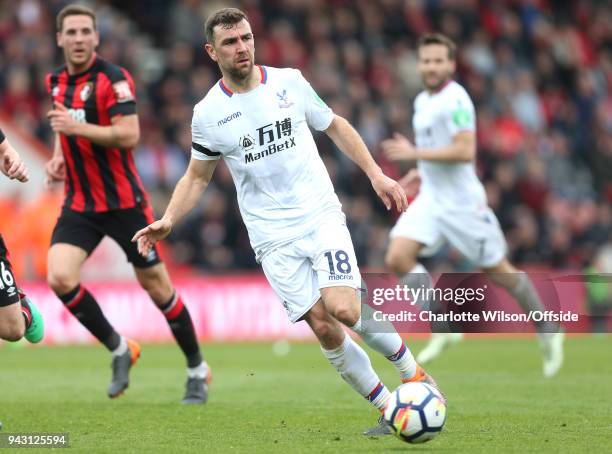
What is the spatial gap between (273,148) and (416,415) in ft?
6.15

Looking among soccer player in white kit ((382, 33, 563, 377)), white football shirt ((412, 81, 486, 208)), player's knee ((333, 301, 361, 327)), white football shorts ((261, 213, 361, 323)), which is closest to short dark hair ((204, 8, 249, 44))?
white football shorts ((261, 213, 361, 323))

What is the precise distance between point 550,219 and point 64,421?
42.8 feet

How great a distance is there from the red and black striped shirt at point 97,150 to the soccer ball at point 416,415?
3347 millimetres

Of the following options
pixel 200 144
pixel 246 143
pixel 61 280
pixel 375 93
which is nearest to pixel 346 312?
pixel 246 143

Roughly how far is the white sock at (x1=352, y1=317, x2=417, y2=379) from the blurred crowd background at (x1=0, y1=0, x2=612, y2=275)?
10377mm

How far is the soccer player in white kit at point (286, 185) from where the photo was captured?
712 centimetres

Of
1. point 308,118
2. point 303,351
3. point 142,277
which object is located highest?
point 308,118

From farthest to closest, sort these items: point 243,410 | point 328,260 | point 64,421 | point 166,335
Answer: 1. point 166,335
2. point 243,410
3. point 64,421
4. point 328,260

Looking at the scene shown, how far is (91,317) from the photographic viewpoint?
9055 millimetres

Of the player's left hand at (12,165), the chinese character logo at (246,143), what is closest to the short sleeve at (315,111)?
the chinese character logo at (246,143)

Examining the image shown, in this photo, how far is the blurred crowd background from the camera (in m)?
18.2

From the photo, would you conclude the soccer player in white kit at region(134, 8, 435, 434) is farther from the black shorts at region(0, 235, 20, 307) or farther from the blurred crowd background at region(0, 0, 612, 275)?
the blurred crowd background at region(0, 0, 612, 275)

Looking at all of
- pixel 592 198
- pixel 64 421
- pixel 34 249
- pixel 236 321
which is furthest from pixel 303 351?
pixel 592 198

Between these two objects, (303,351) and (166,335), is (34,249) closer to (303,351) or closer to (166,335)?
(166,335)
